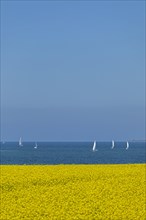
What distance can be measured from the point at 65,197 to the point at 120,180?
4.67m

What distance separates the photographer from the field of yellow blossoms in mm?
22031

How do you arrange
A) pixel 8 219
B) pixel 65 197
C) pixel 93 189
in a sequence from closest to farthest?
pixel 8 219 → pixel 65 197 → pixel 93 189

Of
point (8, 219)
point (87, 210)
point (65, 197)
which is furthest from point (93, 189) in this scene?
point (8, 219)

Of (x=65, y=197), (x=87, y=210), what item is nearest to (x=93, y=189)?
(x=65, y=197)

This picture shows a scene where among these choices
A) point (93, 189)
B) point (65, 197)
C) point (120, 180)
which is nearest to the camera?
point (65, 197)

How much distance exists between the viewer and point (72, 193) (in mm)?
25609

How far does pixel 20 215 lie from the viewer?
21641 mm

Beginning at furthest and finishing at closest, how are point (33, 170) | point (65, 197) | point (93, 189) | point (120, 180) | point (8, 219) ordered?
1. point (33, 170)
2. point (120, 180)
3. point (93, 189)
4. point (65, 197)
5. point (8, 219)

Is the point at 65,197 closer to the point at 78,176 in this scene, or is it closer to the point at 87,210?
the point at 87,210

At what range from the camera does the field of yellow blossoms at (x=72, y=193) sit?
22.0 meters

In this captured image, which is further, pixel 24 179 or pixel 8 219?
pixel 24 179

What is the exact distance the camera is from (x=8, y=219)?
21.2 m

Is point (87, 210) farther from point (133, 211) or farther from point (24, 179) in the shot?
point (24, 179)

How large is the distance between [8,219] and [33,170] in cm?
956
